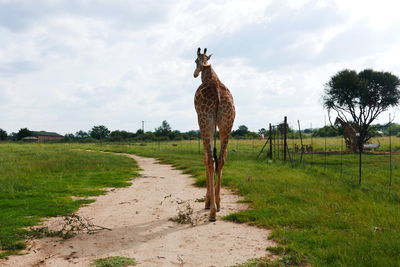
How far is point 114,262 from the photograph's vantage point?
4.14m

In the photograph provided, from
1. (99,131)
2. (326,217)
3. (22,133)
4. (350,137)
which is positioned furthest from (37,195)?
(22,133)

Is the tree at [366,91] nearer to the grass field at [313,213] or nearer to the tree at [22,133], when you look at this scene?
the grass field at [313,213]

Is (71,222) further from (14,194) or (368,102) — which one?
(368,102)

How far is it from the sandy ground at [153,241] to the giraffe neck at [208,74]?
9.93 feet

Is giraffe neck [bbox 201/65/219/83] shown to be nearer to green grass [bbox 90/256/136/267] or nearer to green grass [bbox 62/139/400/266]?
green grass [bbox 62/139/400/266]

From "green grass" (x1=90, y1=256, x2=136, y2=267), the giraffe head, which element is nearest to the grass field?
"green grass" (x1=90, y1=256, x2=136, y2=267)

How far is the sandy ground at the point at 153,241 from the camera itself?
4375 mm

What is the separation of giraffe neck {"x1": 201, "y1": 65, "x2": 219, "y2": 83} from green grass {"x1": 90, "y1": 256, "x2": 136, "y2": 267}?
4.53 meters

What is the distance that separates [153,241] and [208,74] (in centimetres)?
417

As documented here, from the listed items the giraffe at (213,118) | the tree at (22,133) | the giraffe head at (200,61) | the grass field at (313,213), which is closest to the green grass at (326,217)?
the grass field at (313,213)

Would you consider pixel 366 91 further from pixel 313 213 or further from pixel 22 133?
pixel 22 133

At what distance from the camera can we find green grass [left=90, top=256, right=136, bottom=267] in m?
4.09

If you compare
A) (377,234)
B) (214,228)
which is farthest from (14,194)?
(377,234)

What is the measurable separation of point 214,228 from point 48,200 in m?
4.72
